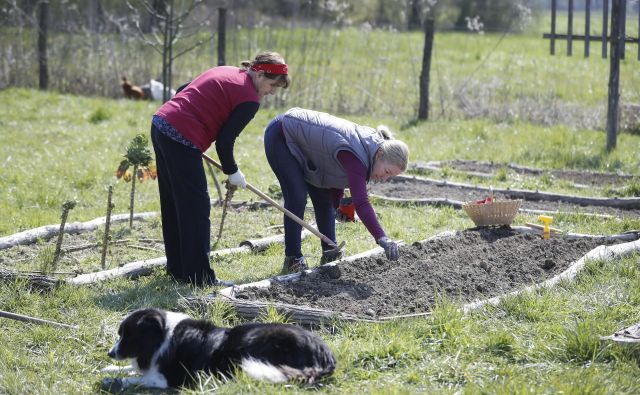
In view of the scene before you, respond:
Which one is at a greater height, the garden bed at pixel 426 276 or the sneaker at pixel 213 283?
the garden bed at pixel 426 276

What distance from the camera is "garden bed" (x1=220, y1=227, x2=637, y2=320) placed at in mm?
5395

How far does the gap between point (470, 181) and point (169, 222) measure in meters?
4.90

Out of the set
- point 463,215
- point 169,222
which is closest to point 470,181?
point 463,215

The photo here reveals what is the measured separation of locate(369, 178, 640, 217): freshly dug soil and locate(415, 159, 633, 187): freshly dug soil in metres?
0.75

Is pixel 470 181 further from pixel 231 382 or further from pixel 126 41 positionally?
pixel 126 41

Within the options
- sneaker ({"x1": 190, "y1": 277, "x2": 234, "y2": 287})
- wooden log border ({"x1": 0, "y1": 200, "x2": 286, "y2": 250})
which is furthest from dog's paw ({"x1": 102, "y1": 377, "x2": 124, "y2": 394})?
wooden log border ({"x1": 0, "y1": 200, "x2": 286, "y2": 250})

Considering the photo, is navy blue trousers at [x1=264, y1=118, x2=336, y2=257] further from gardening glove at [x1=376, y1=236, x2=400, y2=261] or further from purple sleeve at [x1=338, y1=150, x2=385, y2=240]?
gardening glove at [x1=376, y1=236, x2=400, y2=261]

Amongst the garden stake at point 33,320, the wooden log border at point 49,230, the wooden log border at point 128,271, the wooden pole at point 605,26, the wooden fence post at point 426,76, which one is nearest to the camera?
the garden stake at point 33,320

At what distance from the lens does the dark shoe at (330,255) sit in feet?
21.4

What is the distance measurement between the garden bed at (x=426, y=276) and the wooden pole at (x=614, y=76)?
465 centimetres

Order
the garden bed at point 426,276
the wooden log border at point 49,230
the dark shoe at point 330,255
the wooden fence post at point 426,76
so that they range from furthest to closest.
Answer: the wooden fence post at point 426,76 → the wooden log border at point 49,230 → the dark shoe at point 330,255 → the garden bed at point 426,276

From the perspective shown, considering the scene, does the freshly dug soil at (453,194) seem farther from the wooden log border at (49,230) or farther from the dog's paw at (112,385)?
the dog's paw at (112,385)

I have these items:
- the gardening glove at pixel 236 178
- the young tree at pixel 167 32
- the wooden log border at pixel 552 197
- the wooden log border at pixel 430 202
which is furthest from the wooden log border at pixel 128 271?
the young tree at pixel 167 32

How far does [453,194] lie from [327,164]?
3.48 meters
